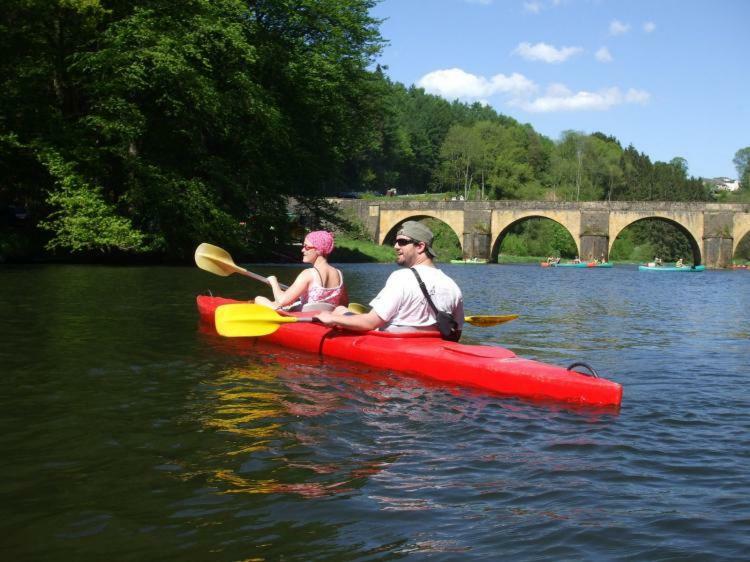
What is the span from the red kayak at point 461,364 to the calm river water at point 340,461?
5.5 inches

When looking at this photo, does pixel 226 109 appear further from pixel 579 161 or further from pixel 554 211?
pixel 579 161

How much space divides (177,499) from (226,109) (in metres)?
19.3

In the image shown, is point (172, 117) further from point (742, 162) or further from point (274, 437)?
point (742, 162)

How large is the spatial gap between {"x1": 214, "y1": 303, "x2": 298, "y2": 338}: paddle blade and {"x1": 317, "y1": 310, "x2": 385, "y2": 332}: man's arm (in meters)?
0.29

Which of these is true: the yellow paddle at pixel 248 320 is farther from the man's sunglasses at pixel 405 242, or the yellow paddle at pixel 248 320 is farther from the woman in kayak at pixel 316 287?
the man's sunglasses at pixel 405 242

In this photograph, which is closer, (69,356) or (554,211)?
(69,356)

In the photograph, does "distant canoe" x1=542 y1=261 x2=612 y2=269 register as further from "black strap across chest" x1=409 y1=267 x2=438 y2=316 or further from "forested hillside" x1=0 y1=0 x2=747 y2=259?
"black strap across chest" x1=409 y1=267 x2=438 y2=316

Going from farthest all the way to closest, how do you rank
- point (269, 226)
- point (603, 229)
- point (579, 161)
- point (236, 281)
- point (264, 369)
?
point (579, 161), point (603, 229), point (269, 226), point (236, 281), point (264, 369)

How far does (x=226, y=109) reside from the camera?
856 inches

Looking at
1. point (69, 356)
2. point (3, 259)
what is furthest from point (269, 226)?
point (69, 356)

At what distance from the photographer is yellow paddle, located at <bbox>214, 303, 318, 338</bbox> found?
7.09 meters

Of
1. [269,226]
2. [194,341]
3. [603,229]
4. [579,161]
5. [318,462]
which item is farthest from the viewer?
[579,161]

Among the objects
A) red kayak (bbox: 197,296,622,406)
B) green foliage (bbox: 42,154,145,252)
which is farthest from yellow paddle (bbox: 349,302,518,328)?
green foliage (bbox: 42,154,145,252)

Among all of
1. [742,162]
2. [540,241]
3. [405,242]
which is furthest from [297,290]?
[742,162]
